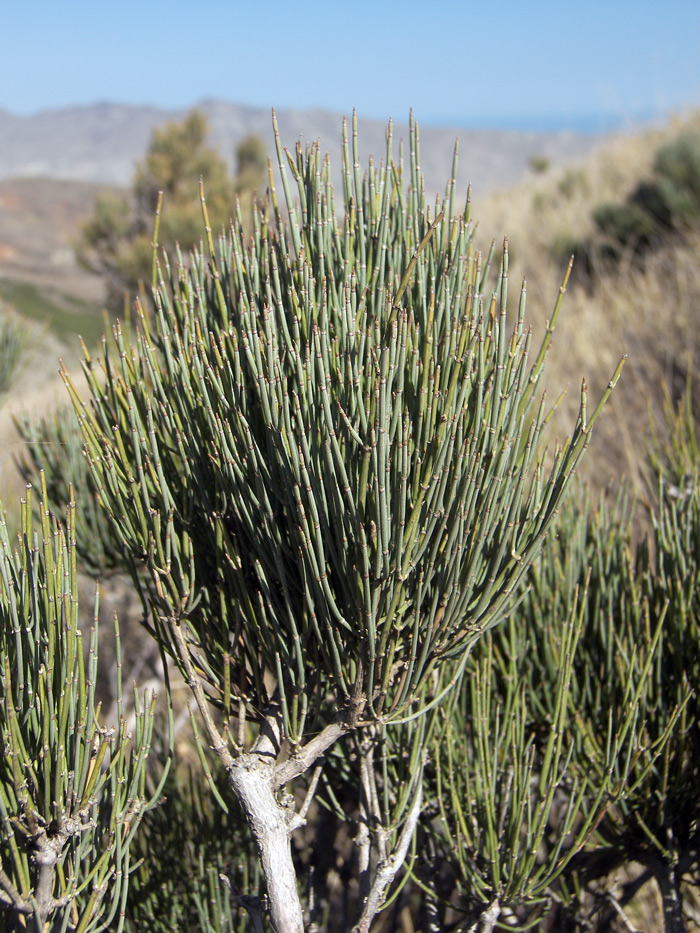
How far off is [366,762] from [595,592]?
→ 830 millimetres

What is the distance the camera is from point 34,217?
93.2ft

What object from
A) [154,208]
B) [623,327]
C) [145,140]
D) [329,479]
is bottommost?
[623,327]

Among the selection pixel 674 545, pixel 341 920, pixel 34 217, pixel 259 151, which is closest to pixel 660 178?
pixel 674 545

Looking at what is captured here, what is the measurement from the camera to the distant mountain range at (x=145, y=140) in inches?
2699

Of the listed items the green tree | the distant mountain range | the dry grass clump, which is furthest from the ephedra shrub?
the distant mountain range

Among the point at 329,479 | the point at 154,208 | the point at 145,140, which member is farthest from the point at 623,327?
the point at 145,140

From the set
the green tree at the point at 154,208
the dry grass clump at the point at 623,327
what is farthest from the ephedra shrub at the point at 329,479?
the green tree at the point at 154,208

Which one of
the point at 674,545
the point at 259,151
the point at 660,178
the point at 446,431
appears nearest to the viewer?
the point at 446,431

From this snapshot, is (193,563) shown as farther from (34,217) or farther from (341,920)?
(34,217)

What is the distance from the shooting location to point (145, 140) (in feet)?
314

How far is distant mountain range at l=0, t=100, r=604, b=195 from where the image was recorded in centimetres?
6856

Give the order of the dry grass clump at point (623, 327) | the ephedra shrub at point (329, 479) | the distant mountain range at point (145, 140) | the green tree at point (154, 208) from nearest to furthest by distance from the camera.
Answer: the ephedra shrub at point (329, 479)
the dry grass clump at point (623, 327)
the green tree at point (154, 208)
the distant mountain range at point (145, 140)

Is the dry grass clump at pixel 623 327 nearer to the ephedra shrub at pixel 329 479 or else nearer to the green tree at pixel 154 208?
the ephedra shrub at pixel 329 479

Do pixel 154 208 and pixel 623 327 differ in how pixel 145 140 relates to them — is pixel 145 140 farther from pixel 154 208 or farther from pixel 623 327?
pixel 623 327
